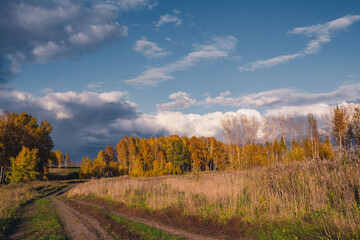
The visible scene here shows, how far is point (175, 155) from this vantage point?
69.9m

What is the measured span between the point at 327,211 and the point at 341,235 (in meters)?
1.67

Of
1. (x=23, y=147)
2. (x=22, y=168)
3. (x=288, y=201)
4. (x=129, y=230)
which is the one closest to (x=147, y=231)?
(x=129, y=230)

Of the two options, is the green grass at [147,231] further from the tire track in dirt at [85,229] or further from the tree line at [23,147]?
the tree line at [23,147]

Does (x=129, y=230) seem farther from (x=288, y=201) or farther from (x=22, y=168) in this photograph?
(x=22, y=168)

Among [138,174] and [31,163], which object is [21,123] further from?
[138,174]

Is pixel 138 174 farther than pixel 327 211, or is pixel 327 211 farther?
pixel 138 174

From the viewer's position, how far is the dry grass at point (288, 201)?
21.1 feet

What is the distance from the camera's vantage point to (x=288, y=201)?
28.3 ft

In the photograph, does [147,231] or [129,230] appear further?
[129,230]

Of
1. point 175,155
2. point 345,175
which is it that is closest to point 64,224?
point 345,175

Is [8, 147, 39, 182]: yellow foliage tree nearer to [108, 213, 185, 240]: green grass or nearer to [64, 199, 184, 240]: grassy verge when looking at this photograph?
[64, 199, 184, 240]: grassy verge

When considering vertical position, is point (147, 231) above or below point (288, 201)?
below

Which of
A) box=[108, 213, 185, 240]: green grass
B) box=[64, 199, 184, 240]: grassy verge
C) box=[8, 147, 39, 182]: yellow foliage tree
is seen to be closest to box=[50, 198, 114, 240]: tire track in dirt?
box=[64, 199, 184, 240]: grassy verge

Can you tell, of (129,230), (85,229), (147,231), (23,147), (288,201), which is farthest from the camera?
(23,147)
